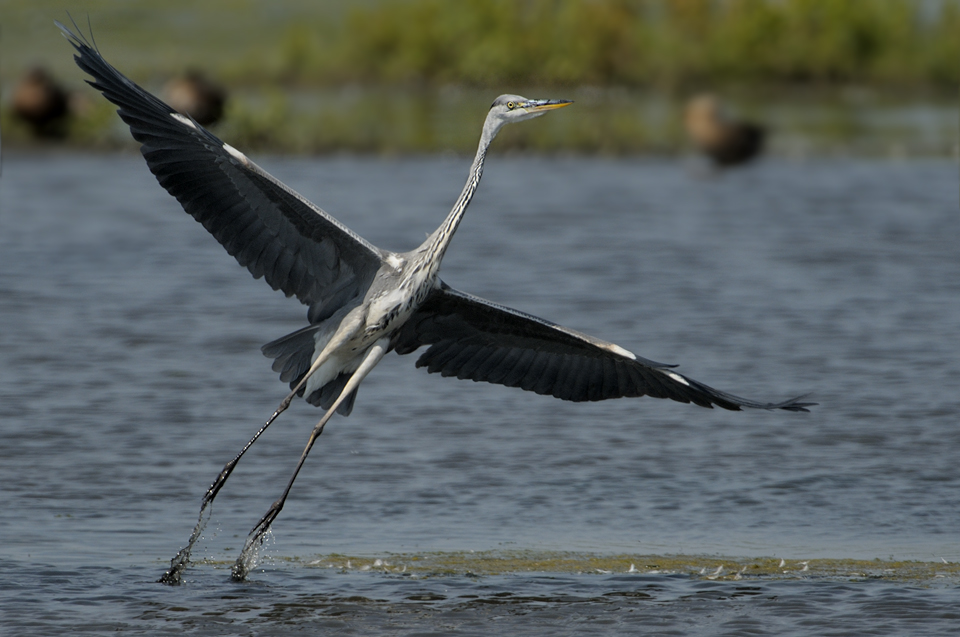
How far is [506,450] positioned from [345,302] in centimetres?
218

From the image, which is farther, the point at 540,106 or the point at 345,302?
the point at 345,302

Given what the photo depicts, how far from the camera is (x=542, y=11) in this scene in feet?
109

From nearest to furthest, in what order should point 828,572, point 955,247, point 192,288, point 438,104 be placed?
1. point 828,572
2. point 192,288
3. point 955,247
4. point 438,104

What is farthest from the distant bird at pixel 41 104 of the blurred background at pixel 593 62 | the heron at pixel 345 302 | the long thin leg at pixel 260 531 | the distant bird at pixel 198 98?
the long thin leg at pixel 260 531

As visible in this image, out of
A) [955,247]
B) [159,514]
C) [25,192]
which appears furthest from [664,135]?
[159,514]

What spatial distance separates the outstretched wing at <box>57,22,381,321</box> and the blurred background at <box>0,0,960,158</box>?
1986cm

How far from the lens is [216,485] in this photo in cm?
760

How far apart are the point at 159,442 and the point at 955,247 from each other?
447 inches

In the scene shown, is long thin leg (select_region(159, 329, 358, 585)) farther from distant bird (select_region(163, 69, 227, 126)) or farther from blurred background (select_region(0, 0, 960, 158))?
blurred background (select_region(0, 0, 960, 158))

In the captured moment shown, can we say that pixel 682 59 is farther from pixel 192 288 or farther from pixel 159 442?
pixel 159 442

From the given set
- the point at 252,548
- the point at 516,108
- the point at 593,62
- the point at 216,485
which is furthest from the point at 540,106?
the point at 593,62

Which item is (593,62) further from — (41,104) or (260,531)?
(260,531)

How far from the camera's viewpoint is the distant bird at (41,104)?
76.9 feet

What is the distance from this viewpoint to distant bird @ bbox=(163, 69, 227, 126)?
74.7 feet
